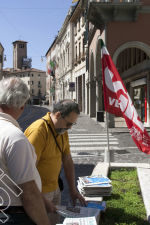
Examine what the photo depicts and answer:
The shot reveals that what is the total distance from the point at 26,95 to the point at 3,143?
0.40 meters

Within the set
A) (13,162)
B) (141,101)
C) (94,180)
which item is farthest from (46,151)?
(141,101)

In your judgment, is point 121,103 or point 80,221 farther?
point 121,103

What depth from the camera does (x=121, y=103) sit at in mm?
5582

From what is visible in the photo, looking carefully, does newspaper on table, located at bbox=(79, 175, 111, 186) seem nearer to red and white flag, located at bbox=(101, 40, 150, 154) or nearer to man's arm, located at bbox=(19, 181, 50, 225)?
red and white flag, located at bbox=(101, 40, 150, 154)

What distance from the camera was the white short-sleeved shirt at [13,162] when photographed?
172 cm

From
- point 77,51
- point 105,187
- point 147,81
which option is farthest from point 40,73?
point 105,187

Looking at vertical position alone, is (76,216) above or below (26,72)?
below

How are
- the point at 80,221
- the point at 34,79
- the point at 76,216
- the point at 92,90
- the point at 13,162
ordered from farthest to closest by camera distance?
the point at 34,79 → the point at 92,90 → the point at 76,216 → the point at 80,221 → the point at 13,162

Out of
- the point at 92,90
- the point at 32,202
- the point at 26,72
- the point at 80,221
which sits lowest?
the point at 80,221

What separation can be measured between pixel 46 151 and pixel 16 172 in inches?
45.3

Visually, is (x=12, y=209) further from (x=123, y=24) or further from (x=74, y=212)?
(x=123, y=24)

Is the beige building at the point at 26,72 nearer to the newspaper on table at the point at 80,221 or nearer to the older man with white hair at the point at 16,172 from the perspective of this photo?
the newspaper on table at the point at 80,221

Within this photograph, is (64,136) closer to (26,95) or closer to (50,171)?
(50,171)

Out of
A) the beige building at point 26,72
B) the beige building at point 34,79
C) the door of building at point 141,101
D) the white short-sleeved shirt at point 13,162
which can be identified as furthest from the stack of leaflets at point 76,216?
the beige building at point 34,79
